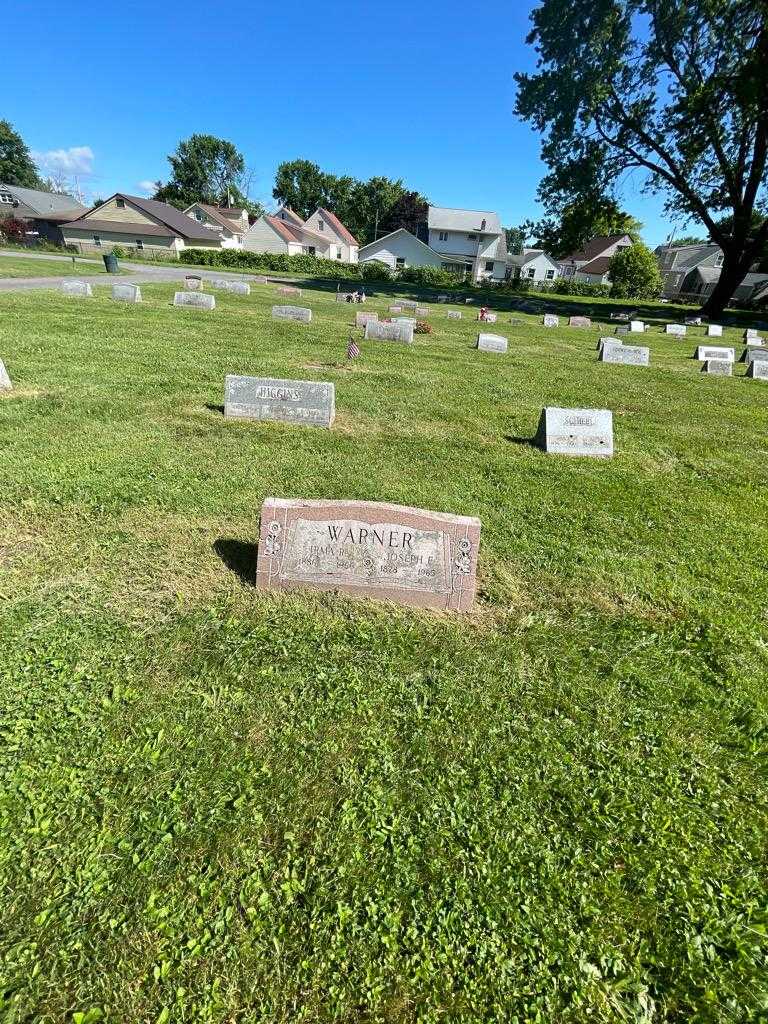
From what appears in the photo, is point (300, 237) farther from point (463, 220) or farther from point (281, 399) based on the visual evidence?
point (281, 399)

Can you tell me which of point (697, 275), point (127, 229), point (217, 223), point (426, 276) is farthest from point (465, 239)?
point (127, 229)

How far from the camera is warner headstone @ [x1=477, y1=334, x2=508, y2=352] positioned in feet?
53.2

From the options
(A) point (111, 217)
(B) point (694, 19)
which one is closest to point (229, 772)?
(B) point (694, 19)

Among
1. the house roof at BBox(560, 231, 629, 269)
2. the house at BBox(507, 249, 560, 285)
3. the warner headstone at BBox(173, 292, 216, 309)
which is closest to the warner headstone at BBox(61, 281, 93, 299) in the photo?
the warner headstone at BBox(173, 292, 216, 309)

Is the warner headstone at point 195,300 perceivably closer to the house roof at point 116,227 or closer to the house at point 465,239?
the house roof at point 116,227

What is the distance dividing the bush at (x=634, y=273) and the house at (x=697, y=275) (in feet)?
32.9

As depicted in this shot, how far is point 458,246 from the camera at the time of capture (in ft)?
210

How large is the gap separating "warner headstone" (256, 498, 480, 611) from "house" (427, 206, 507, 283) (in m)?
66.2

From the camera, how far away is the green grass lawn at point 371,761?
74.3 inches

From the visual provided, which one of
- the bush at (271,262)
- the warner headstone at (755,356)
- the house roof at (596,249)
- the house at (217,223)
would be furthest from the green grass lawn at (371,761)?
the house roof at (596,249)

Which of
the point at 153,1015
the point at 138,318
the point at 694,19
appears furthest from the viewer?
the point at 694,19

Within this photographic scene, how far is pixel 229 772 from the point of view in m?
2.56

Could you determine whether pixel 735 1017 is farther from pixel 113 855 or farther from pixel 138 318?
pixel 138 318

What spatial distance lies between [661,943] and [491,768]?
0.92m
